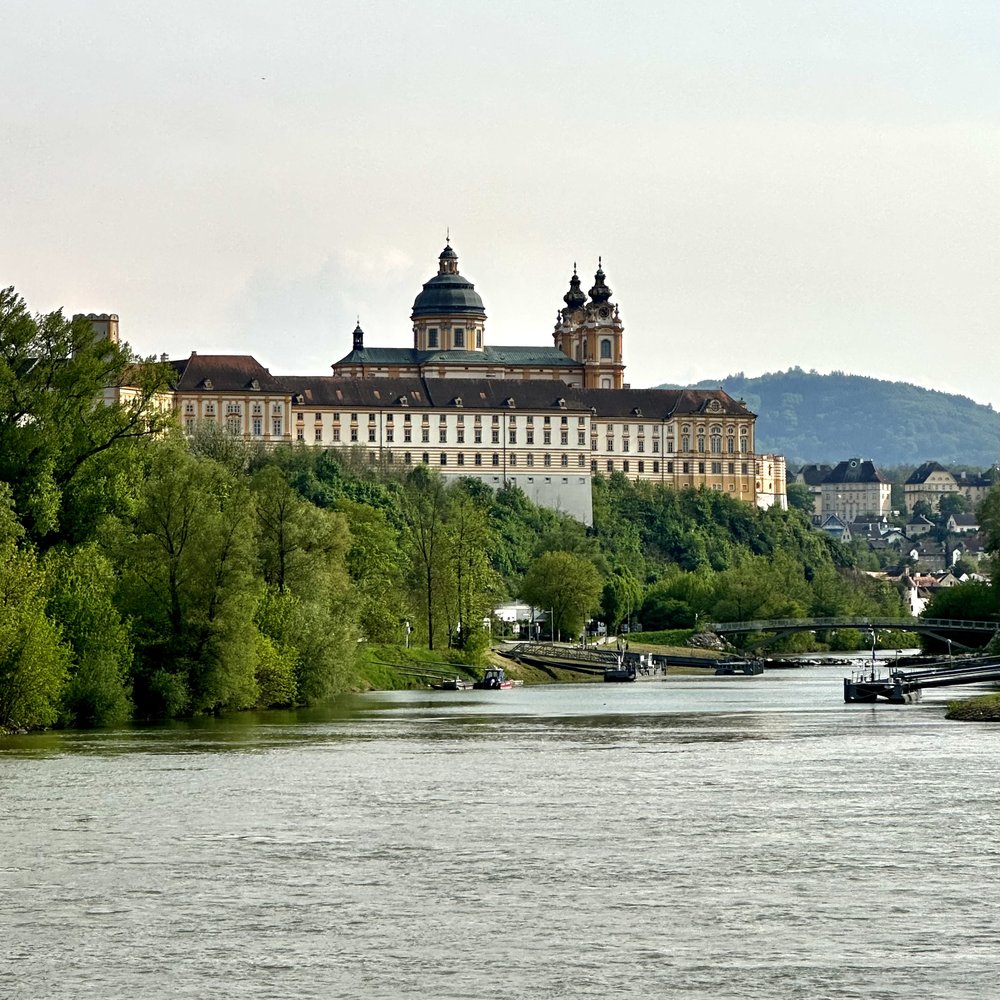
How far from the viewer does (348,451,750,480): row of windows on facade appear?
175m

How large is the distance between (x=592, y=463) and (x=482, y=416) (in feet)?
36.3

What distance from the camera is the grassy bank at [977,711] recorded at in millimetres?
63312

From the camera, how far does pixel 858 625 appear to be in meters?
124

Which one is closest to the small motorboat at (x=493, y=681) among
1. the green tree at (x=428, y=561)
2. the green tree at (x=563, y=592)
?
the green tree at (x=428, y=561)

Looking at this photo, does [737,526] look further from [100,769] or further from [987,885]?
[987,885]

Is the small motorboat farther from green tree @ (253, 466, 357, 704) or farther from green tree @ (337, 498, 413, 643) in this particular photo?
green tree @ (253, 466, 357, 704)

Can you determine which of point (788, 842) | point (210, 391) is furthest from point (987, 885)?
point (210, 391)

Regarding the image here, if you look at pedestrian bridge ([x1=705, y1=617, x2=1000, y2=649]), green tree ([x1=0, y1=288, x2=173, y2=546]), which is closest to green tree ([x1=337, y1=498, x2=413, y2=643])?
green tree ([x1=0, y1=288, x2=173, y2=546])

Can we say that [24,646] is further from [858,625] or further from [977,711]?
[858,625]

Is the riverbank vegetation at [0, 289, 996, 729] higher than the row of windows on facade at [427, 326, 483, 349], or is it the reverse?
the row of windows on facade at [427, 326, 483, 349]

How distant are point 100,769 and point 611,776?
10228 millimetres

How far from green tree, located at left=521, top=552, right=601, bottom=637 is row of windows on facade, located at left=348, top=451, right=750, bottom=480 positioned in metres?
38.1

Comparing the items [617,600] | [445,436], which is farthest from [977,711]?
[445,436]

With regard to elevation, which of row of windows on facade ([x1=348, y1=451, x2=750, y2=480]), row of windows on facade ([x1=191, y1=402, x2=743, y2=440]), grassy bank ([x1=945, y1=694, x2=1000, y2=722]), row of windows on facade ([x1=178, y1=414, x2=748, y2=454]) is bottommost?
grassy bank ([x1=945, y1=694, x2=1000, y2=722])
